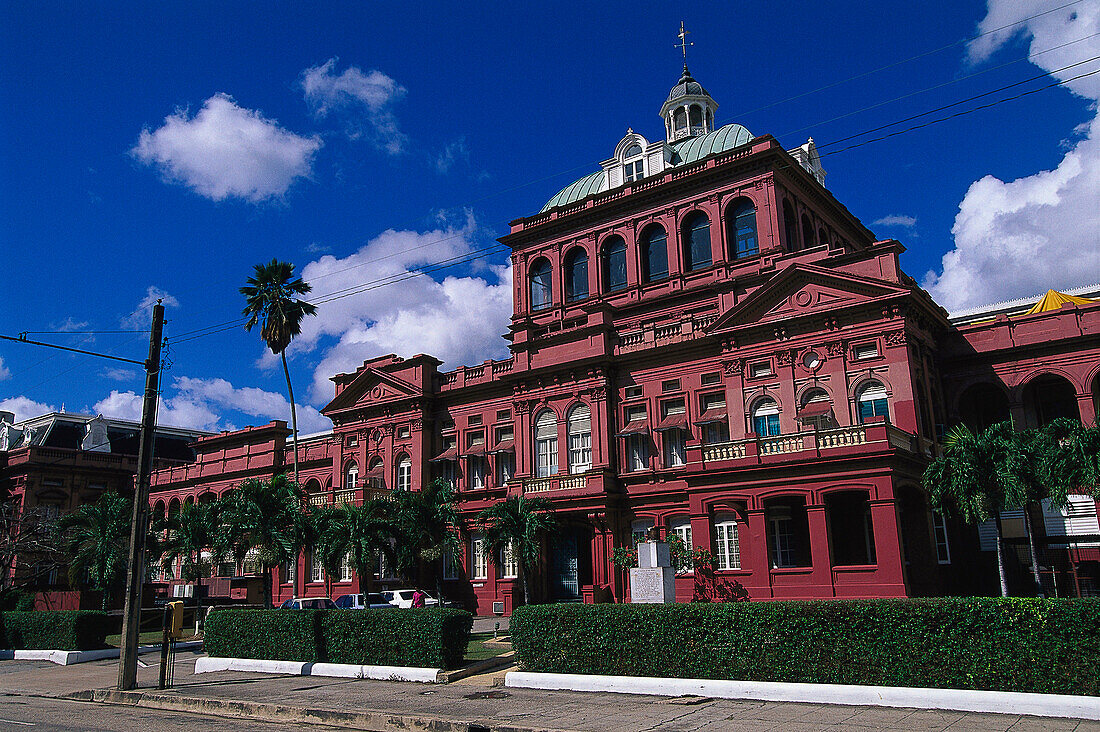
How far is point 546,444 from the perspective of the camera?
1561 inches

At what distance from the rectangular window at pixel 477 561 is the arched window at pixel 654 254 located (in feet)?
51.0

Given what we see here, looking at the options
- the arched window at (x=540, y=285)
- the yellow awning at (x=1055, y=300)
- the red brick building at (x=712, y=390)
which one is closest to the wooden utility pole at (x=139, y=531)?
the red brick building at (x=712, y=390)

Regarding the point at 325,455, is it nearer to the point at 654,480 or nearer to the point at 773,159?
the point at 654,480

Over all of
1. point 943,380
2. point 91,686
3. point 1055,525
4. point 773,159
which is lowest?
point 91,686

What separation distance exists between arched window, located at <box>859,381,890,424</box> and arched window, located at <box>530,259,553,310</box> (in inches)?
743

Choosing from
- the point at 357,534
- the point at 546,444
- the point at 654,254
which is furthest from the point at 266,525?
the point at 654,254

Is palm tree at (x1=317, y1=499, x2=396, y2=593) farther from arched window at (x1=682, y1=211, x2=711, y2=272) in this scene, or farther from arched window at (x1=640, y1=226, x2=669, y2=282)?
arched window at (x1=682, y1=211, x2=711, y2=272)

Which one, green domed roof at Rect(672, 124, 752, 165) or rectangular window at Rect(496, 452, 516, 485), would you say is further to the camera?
green domed roof at Rect(672, 124, 752, 165)

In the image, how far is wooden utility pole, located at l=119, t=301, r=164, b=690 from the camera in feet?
69.5

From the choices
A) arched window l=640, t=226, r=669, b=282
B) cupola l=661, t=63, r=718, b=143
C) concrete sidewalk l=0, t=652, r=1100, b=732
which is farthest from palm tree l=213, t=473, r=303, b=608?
cupola l=661, t=63, r=718, b=143

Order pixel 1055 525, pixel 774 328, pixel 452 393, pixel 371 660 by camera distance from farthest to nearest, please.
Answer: pixel 452 393 < pixel 774 328 < pixel 1055 525 < pixel 371 660

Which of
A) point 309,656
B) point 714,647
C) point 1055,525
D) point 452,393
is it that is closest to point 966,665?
point 714,647

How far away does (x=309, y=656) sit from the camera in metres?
22.7

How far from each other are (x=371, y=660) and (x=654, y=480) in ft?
55.9
